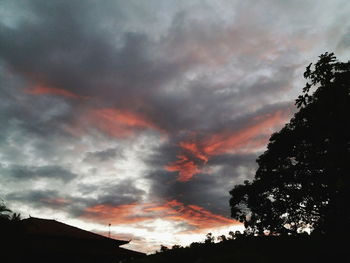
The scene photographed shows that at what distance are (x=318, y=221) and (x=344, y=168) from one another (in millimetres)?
10759

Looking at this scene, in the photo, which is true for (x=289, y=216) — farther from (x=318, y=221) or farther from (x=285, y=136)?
(x=285, y=136)

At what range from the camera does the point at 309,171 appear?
22.0 m

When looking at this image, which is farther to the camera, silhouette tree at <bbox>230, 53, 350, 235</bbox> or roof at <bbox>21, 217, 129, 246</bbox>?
roof at <bbox>21, 217, 129, 246</bbox>

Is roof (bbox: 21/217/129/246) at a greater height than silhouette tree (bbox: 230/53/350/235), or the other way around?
silhouette tree (bbox: 230/53/350/235)

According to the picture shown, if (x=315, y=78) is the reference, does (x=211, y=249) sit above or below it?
below

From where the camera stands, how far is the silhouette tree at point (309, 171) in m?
14.5

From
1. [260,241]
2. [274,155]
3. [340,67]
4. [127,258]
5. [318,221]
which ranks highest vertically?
[340,67]

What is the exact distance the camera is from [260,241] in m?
23.0

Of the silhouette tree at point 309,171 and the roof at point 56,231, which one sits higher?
the silhouette tree at point 309,171

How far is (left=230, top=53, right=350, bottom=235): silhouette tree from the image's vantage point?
1449 centimetres

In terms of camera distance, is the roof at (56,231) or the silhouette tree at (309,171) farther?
the roof at (56,231)

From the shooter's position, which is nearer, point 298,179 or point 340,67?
point 340,67

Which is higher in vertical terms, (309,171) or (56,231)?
(309,171)

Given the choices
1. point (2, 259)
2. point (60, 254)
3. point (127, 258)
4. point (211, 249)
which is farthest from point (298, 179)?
point (2, 259)
